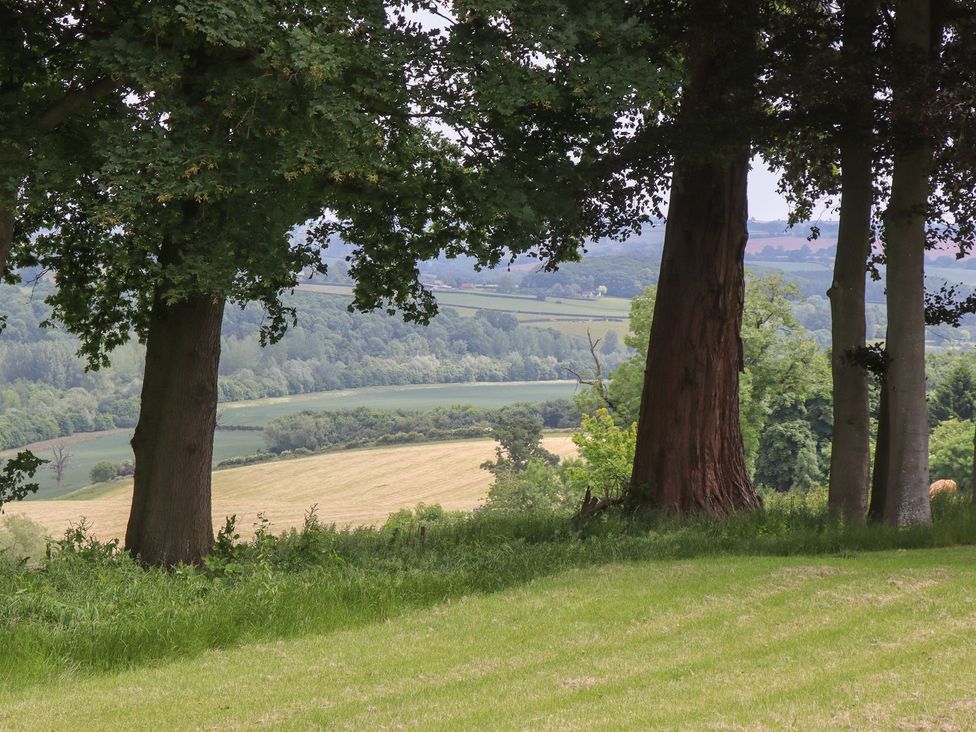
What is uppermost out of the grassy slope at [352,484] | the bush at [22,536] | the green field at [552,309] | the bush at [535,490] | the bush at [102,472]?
the green field at [552,309]

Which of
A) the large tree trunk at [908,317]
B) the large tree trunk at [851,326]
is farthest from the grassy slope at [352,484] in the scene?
the large tree trunk at [908,317]

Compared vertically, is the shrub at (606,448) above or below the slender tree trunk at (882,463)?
below

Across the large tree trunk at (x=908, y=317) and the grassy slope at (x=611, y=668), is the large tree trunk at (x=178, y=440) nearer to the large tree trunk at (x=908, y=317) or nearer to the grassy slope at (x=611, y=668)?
the grassy slope at (x=611, y=668)

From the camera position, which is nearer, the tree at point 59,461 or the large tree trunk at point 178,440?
the large tree trunk at point 178,440

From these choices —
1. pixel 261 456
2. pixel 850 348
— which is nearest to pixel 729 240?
pixel 850 348

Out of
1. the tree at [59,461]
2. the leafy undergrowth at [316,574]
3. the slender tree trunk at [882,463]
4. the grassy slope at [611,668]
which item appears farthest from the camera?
the tree at [59,461]

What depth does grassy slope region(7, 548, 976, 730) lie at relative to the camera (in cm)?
624

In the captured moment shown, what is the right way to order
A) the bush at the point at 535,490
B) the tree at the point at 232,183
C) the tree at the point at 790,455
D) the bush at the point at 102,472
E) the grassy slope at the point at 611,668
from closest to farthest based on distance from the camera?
the grassy slope at the point at 611,668
the tree at the point at 232,183
the tree at the point at 790,455
the bush at the point at 535,490
the bush at the point at 102,472

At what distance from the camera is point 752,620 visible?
834cm

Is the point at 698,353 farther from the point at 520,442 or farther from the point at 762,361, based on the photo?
the point at 520,442

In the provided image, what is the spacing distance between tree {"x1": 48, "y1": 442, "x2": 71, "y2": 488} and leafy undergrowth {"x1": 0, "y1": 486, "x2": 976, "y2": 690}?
10585cm

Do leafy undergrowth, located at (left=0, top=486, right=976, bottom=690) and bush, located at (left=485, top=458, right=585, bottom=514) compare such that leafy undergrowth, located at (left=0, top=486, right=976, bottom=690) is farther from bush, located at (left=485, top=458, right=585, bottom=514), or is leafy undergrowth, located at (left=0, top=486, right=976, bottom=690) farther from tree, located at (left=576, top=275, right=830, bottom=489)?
bush, located at (left=485, top=458, right=585, bottom=514)

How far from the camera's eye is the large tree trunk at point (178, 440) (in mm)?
14086

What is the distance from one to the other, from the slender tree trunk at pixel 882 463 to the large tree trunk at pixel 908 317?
40cm
